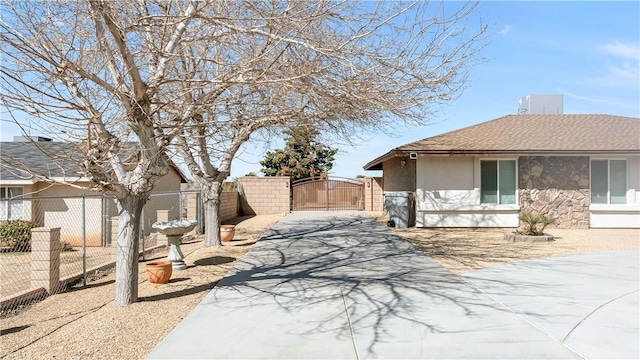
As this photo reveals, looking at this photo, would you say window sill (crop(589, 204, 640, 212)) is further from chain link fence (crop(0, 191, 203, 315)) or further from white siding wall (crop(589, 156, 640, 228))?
chain link fence (crop(0, 191, 203, 315))

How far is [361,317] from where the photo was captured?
6152 millimetres

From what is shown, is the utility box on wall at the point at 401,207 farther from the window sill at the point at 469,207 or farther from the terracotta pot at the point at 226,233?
the terracotta pot at the point at 226,233

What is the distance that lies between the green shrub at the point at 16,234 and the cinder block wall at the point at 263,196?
43.3ft

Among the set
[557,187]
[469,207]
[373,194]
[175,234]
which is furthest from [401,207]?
[373,194]

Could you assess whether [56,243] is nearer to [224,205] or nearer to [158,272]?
[158,272]

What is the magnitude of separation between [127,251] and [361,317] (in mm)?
3581

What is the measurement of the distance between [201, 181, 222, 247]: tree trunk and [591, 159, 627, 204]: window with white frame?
13.3m

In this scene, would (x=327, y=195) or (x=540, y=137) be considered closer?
(x=540, y=137)

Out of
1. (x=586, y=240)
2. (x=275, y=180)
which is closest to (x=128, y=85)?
(x=586, y=240)

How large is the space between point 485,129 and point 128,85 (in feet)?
50.8

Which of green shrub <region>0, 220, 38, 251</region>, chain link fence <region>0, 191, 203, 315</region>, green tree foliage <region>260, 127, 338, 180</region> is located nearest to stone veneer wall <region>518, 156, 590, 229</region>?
chain link fence <region>0, 191, 203, 315</region>

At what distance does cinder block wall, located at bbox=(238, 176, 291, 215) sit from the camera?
1068 inches

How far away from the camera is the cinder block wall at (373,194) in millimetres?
28578

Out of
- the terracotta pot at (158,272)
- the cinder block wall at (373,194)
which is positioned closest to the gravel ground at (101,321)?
the terracotta pot at (158,272)
